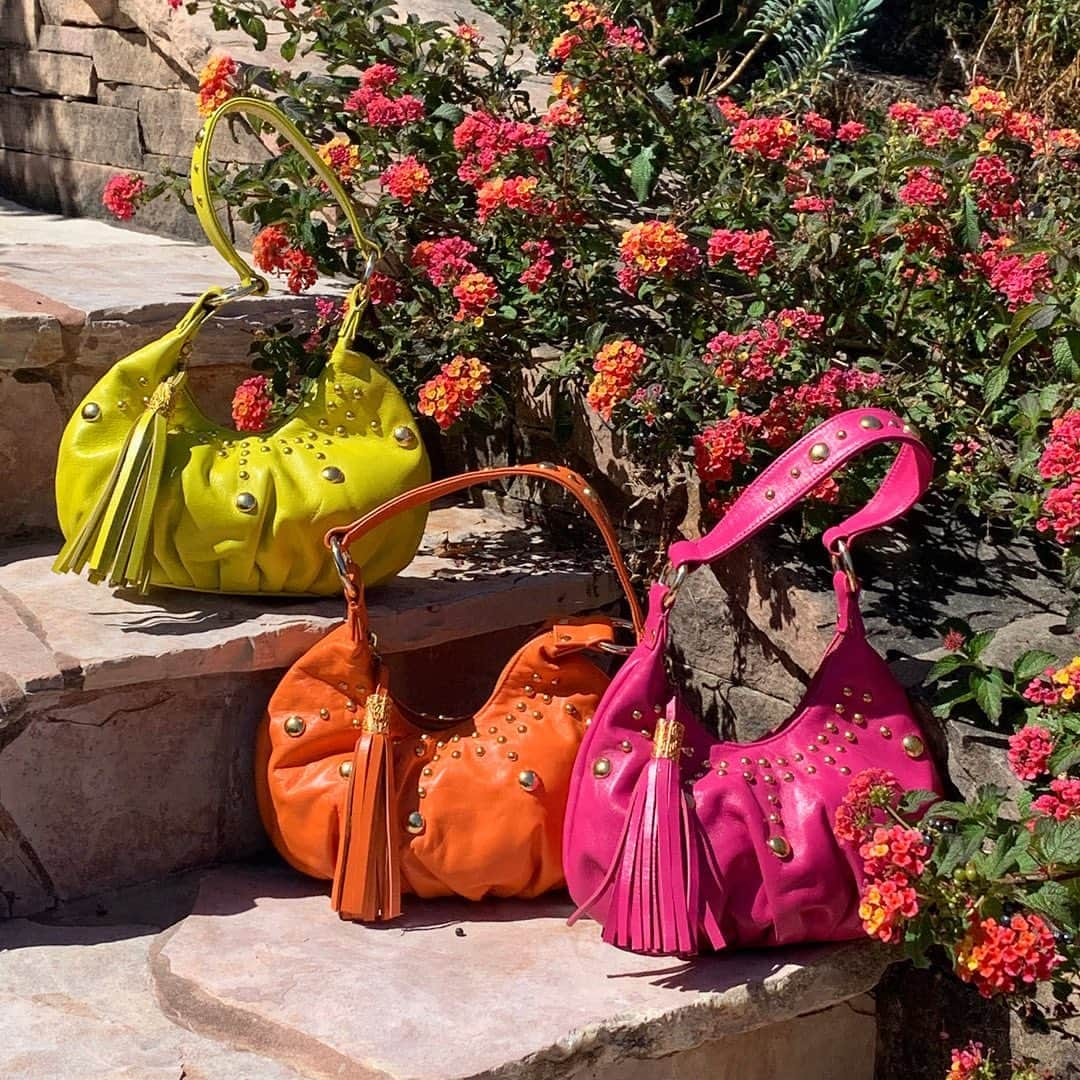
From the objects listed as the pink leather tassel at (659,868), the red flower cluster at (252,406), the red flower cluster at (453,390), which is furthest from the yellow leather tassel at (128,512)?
the pink leather tassel at (659,868)

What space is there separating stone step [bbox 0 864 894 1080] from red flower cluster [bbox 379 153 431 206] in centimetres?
117

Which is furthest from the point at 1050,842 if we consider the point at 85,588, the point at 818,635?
the point at 85,588

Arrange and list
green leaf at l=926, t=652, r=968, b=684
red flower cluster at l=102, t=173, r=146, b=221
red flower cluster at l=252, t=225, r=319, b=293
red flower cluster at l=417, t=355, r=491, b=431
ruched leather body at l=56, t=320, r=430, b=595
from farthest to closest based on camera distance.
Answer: red flower cluster at l=102, t=173, r=146, b=221 < red flower cluster at l=252, t=225, r=319, b=293 < red flower cluster at l=417, t=355, r=491, b=431 < ruched leather body at l=56, t=320, r=430, b=595 < green leaf at l=926, t=652, r=968, b=684

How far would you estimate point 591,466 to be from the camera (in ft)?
9.53

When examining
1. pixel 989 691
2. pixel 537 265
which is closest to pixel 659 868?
pixel 989 691

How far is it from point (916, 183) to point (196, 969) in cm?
154

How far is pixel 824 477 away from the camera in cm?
216

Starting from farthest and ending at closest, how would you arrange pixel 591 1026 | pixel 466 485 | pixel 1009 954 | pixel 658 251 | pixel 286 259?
pixel 286 259 < pixel 658 251 < pixel 466 485 < pixel 591 1026 < pixel 1009 954

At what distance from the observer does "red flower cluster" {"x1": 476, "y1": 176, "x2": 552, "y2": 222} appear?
8.57ft

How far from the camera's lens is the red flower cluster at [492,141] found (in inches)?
106

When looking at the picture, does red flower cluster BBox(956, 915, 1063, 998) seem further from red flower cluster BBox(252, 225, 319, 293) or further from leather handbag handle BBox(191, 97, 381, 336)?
red flower cluster BBox(252, 225, 319, 293)

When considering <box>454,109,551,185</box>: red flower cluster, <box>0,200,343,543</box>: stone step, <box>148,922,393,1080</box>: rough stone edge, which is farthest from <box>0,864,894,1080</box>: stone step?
<box>454,109,551,185</box>: red flower cluster

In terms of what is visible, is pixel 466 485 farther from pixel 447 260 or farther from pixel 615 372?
pixel 447 260

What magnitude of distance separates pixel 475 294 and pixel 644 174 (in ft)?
1.35
